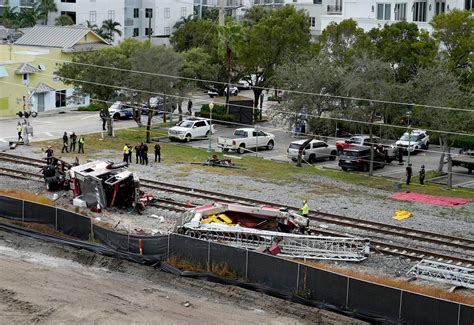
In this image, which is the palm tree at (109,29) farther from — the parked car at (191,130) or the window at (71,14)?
the parked car at (191,130)

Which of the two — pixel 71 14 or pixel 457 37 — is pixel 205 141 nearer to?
pixel 457 37

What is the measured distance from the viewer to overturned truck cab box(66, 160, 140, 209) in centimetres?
3444

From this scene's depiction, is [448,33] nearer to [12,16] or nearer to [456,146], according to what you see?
[456,146]

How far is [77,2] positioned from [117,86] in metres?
46.7

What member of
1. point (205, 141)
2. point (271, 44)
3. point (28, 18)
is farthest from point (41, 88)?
point (28, 18)

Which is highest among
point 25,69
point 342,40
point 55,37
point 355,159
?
point 342,40

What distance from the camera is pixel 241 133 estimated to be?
2124 inches

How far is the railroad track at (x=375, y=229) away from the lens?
29562 mm

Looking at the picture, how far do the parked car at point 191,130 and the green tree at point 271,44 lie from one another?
8451mm

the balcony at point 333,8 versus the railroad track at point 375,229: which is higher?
the balcony at point 333,8

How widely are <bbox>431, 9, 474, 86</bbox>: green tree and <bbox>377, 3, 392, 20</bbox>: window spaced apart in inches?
569

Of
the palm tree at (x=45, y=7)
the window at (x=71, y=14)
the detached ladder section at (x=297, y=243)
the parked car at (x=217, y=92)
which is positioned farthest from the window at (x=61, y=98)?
the detached ladder section at (x=297, y=243)

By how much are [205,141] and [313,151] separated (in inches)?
360

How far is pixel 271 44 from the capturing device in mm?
65875
